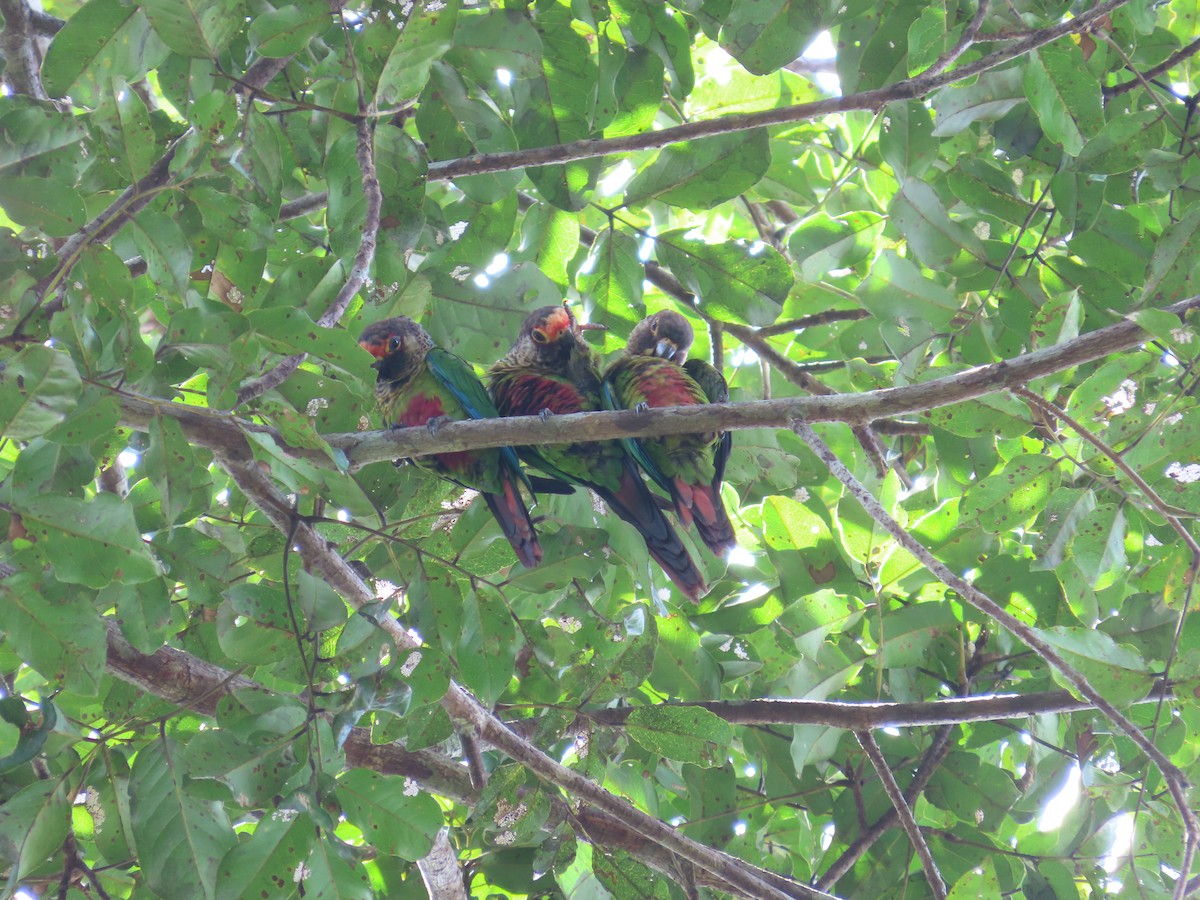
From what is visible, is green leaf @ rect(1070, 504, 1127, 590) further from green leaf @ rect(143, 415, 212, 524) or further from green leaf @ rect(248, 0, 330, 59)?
green leaf @ rect(248, 0, 330, 59)

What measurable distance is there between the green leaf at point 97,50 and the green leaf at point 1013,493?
2.32m

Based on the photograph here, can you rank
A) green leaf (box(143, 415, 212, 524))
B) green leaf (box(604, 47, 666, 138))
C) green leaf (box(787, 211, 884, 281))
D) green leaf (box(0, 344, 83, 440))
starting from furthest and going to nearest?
green leaf (box(787, 211, 884, 281)), green leaf (box(604, 47, 666, 138)), green leaf (box(143, 415, 212, 524)), green leaf (box(0, 344, 83, 440))

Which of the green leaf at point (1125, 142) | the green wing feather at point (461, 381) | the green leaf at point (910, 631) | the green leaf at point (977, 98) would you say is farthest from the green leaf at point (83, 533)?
the green leaf at point (1125, 142)

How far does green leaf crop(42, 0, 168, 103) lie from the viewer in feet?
7.80

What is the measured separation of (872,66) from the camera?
10.4 ft

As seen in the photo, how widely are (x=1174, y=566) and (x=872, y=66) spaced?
1725 mm

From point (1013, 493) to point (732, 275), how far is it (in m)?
1.12

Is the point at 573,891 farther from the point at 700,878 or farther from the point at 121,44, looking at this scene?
the point at 121,44

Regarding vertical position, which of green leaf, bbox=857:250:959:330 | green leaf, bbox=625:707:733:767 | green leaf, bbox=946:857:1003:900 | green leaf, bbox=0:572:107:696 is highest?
green leaf, bbox=857:250:959:330

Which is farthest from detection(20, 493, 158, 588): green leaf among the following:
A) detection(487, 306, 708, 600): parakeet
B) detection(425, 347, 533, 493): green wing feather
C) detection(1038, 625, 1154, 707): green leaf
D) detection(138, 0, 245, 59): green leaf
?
detection(1038, 625, 1154, 707): green leaf

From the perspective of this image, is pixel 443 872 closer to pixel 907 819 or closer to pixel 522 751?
pixel 522 751

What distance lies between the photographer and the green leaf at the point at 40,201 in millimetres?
2080

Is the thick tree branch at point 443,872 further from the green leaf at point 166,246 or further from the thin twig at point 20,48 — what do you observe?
the thin twig at point 20,48

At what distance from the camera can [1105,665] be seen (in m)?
2.17
